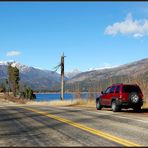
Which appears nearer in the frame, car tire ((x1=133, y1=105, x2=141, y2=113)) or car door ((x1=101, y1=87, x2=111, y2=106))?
car tire ((x1=133, y1=105, x2=141, y2=113))

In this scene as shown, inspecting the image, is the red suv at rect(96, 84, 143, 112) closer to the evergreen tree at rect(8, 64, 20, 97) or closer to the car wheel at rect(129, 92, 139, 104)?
the car wheel at rect(129, 92, 139, 104)

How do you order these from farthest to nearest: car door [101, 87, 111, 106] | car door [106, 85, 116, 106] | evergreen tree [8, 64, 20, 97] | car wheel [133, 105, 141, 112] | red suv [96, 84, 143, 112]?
A: evergreen tree [8, 64, 20, 97], car door [101, 87, 111, 106], car door [106, 85, 116, 106], car wheel [133, 105, 141, 112], red suv [96, 84, 143, 112]

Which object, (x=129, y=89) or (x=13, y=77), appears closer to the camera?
(x=129, y=89)

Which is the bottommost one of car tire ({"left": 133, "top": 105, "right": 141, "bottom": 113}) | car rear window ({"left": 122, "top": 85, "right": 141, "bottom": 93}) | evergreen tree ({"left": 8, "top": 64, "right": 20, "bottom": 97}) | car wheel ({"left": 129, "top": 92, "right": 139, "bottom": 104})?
car tire ({"left": 133, "top": 105, "right": 141, "bottom": 113})

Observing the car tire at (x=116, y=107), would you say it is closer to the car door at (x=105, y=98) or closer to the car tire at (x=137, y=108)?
the car tire at (x=137, y=108)

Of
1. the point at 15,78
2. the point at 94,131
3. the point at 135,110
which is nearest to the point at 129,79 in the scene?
the point at 135,110

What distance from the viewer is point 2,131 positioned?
47.3 ft

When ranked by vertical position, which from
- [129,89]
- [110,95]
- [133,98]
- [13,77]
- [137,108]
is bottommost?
[137,108]

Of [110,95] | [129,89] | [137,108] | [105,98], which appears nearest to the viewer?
[129,89]

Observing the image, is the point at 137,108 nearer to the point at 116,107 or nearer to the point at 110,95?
the point at 116,107

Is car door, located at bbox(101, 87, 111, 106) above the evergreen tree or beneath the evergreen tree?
beneath

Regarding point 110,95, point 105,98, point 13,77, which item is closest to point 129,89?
point 110,95

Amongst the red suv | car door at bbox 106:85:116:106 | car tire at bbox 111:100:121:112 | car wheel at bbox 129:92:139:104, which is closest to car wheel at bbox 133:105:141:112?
the red suv

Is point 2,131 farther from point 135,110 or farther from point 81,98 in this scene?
point 81,98
